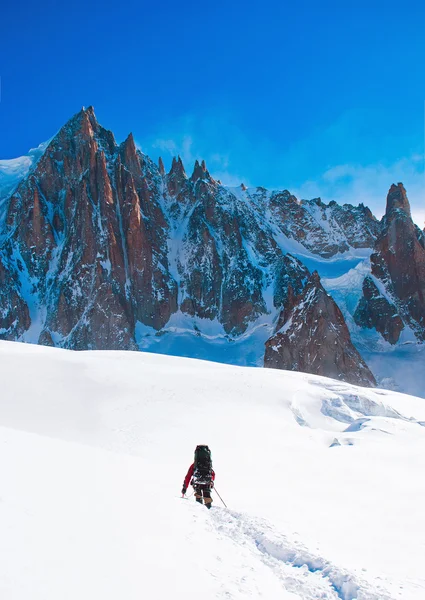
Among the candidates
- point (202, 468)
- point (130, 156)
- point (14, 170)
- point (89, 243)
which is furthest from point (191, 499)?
point (14, 170)

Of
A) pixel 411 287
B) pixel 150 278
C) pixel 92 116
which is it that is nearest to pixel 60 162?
pixel 92 116

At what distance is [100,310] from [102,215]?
26866 mm

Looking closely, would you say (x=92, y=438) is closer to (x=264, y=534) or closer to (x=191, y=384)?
(x=191, y=384)

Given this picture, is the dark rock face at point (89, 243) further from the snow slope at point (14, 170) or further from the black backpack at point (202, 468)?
the black backpack at point (202, 468)

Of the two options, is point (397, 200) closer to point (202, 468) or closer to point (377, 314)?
point (377, 314)

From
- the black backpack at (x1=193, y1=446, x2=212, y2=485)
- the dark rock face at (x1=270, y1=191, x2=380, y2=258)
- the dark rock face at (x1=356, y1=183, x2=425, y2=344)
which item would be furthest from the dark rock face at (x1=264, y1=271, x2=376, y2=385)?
the black backpack at (x1=193, y1=446, x2=212, y2=485)

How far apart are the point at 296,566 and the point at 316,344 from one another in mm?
91976

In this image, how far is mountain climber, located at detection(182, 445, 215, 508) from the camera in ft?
35.7

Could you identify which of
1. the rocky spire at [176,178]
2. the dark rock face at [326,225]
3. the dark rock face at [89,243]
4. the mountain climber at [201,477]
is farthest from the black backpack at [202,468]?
the dark rock face at [326,225]

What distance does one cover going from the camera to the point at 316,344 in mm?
96438

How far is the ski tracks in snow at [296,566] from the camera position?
590 cm

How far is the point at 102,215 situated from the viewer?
124 m

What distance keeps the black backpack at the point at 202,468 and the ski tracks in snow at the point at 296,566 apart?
80.3 inches

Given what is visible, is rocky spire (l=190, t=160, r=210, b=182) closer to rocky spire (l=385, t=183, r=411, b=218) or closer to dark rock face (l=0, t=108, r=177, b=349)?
dark rock face (l=0, t=108, r=177, b=349)
